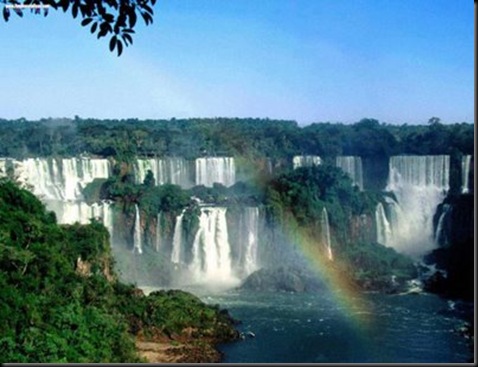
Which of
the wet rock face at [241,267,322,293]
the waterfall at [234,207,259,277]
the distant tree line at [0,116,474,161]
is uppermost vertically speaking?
the distant tree line at [0,116,474,161]

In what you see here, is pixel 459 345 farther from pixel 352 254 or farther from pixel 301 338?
pixel 352 254

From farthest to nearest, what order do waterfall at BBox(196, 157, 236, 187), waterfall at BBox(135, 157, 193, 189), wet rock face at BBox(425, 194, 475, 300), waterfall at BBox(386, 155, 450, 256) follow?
waterfall at BBox(196, 157, 236, 187) → waterfall at BBox(135, 157, 193, 189) → waterfall at BBox(386, 155, 450, 256) → wet rock face at BBox(425, 194, 475, 300)

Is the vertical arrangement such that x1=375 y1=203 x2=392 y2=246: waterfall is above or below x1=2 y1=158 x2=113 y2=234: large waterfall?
below

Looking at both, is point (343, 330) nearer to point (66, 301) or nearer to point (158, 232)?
point (66, 301)

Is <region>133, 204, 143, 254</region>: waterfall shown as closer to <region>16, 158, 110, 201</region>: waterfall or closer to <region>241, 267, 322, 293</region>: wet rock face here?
<region>16, 158, 110, 201</region>: waterfall

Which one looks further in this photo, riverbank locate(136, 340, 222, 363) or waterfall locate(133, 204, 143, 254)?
waterfall locate(133, 204, 143, 254)

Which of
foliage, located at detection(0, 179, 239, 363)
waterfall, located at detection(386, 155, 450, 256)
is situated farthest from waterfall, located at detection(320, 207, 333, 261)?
foliage, located at detection(0, 179, 239, 363)

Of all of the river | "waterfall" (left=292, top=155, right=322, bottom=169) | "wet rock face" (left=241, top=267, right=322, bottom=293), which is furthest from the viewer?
"waterfall" (left=292, top=155, right=322, bottom=169)

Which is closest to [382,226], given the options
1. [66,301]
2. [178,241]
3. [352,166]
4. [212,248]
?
[352,166]
